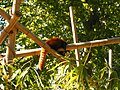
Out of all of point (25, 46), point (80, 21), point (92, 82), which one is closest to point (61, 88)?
point (92, 82)

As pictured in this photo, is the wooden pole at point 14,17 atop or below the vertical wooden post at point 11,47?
atop

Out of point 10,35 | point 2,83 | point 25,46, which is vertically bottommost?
point 25,46

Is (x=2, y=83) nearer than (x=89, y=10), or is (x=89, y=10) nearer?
(x=2, y=83)

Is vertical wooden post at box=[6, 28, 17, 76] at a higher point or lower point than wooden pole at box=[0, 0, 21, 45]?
lower

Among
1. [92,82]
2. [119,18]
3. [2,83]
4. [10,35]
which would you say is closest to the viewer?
[2,83]

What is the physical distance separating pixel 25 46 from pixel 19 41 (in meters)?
0.19

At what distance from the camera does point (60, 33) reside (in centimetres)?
842

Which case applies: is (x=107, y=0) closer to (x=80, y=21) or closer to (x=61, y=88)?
(x=80, y=21)

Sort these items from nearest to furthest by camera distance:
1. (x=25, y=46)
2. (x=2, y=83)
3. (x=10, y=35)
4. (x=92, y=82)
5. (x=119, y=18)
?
(x=2, y=83)
(x=92, y=82)
(x=10, y=35)
(x=25, y=46)
(x=119, y=18)

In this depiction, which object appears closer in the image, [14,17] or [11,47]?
[14,17]

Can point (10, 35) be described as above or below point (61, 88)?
above

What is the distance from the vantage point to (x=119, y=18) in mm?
8523

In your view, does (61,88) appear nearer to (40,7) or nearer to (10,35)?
(10,35)

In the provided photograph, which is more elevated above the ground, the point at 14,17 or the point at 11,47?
the point at 14,17
